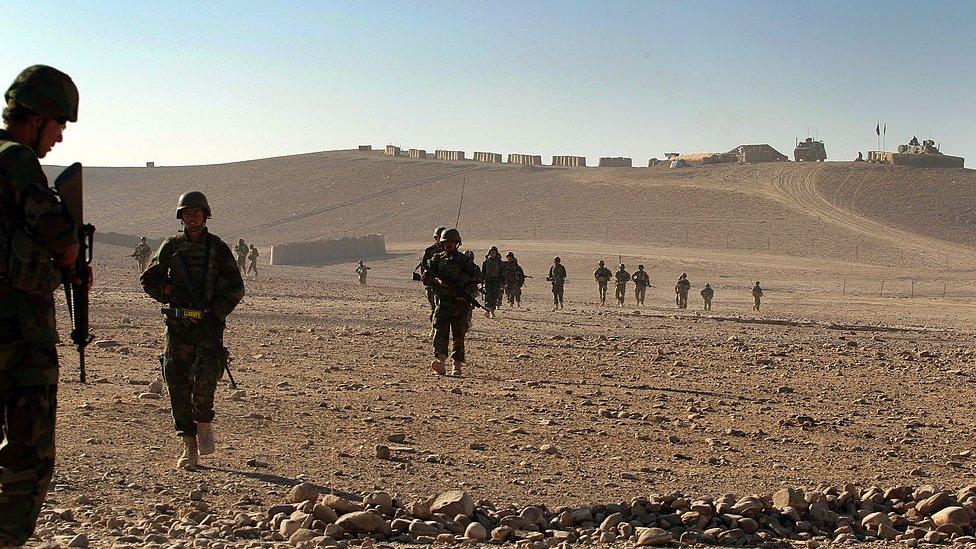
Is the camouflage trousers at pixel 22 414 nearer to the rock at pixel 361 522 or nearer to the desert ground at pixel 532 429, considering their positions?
the desert ground at pixel 532 429

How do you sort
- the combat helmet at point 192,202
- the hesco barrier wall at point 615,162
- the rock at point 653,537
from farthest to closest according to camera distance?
the hesco barrier wall at point 615,162
the combat helmet at point 192,202
the rock at point 653,537

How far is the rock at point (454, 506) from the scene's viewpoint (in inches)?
267

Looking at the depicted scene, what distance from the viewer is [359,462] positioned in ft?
28.1

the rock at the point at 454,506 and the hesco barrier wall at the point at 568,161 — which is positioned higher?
the hesco barrier wall at the point at 568,161

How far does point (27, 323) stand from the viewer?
469 centimetres

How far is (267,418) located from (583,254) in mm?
52439

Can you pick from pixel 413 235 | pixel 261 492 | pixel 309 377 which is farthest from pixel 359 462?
pixel 413 235

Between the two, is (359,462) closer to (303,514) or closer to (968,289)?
(303,514)

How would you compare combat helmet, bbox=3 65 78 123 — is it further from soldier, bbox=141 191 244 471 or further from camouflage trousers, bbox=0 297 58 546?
soldier, bbox=141 191 244 471

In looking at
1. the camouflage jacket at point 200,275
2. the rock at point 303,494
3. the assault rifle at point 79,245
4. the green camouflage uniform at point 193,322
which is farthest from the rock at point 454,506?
the assault rifle at point 79,245

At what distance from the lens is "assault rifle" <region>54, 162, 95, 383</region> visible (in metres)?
4.89

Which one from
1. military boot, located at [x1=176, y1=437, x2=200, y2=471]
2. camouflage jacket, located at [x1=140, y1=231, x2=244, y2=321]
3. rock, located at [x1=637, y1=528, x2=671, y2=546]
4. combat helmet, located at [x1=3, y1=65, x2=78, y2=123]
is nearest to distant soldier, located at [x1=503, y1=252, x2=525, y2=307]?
camouflage jacket, located at [x1=140, y1=231, x2=244, y2=321]

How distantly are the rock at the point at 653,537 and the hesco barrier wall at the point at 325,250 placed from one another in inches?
2078

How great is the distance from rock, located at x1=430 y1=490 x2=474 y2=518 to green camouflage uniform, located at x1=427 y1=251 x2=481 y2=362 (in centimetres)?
731
